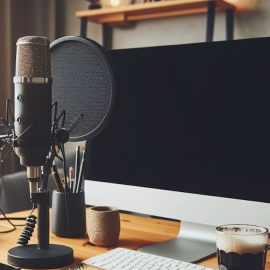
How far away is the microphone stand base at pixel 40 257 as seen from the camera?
0.91m

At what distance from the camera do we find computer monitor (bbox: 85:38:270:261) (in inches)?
36.5

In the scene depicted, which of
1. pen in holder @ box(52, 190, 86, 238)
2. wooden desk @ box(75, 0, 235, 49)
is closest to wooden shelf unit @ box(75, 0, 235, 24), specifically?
wooden desk @ box(75, 0, 235, 49)

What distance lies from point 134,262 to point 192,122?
30 cm

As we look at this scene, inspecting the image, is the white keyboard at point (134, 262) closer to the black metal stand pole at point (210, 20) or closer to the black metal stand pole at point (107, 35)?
the black metal stand pole at point (210, 20)

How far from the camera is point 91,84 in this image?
3.70 ft

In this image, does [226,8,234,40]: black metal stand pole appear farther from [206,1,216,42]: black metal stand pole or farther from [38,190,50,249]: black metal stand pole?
[38,190,50,249]: black metal stand pole

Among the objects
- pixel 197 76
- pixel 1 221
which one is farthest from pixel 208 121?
pixel 1 221

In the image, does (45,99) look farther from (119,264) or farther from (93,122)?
(119,264)

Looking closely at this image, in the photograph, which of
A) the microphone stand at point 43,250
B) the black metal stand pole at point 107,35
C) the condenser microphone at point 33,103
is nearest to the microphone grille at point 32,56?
the condenser microphone at point 33,103

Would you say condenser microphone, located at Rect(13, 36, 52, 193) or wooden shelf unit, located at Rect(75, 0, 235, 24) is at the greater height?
→ wooden shelf unit, located at Rect(75, 0, 235, 24)

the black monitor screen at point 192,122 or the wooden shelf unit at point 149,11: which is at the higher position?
the wooden shelf unit at point 149,11

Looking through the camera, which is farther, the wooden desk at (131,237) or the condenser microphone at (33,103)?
the wooden desk at (131,237)

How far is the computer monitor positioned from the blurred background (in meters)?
1.73

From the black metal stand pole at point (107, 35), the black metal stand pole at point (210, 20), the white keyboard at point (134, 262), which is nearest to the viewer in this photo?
the white keyboard at point (134, 262)
